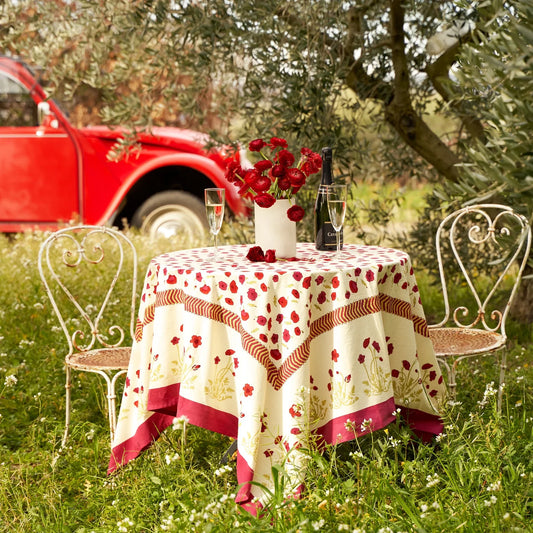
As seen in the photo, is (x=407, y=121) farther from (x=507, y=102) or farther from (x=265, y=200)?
(x=507, y=102)

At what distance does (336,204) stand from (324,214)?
0.32 metres

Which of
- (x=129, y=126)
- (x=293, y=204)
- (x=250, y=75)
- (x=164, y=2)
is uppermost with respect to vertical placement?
(x=164, y=2)

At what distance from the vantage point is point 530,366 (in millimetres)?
4992

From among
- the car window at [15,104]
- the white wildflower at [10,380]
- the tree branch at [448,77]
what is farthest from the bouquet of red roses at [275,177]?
the car window at [15,104]

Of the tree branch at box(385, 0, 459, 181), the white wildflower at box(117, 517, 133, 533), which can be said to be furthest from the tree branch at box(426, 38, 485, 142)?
the white wildflower at box(117, 517, 133, 533)

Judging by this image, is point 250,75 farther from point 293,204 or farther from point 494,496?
point 494,496

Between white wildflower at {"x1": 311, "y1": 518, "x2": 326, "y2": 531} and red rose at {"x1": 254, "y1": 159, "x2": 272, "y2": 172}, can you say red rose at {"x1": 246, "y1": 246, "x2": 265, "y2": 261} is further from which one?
white wildflower at {"x1": 311, "y1": 518, "x2": 326, "y2": 531}

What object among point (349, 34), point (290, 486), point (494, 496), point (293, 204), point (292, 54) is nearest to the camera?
point (494, 496)

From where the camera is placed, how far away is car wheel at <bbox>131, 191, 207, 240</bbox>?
8.24m

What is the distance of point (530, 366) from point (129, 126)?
299cm

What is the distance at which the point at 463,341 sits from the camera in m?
3.96

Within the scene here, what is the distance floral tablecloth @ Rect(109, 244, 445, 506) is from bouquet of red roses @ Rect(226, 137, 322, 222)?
0.28 m

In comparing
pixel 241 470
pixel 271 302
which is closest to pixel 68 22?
pixel 271 302

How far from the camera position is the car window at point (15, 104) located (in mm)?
8125
